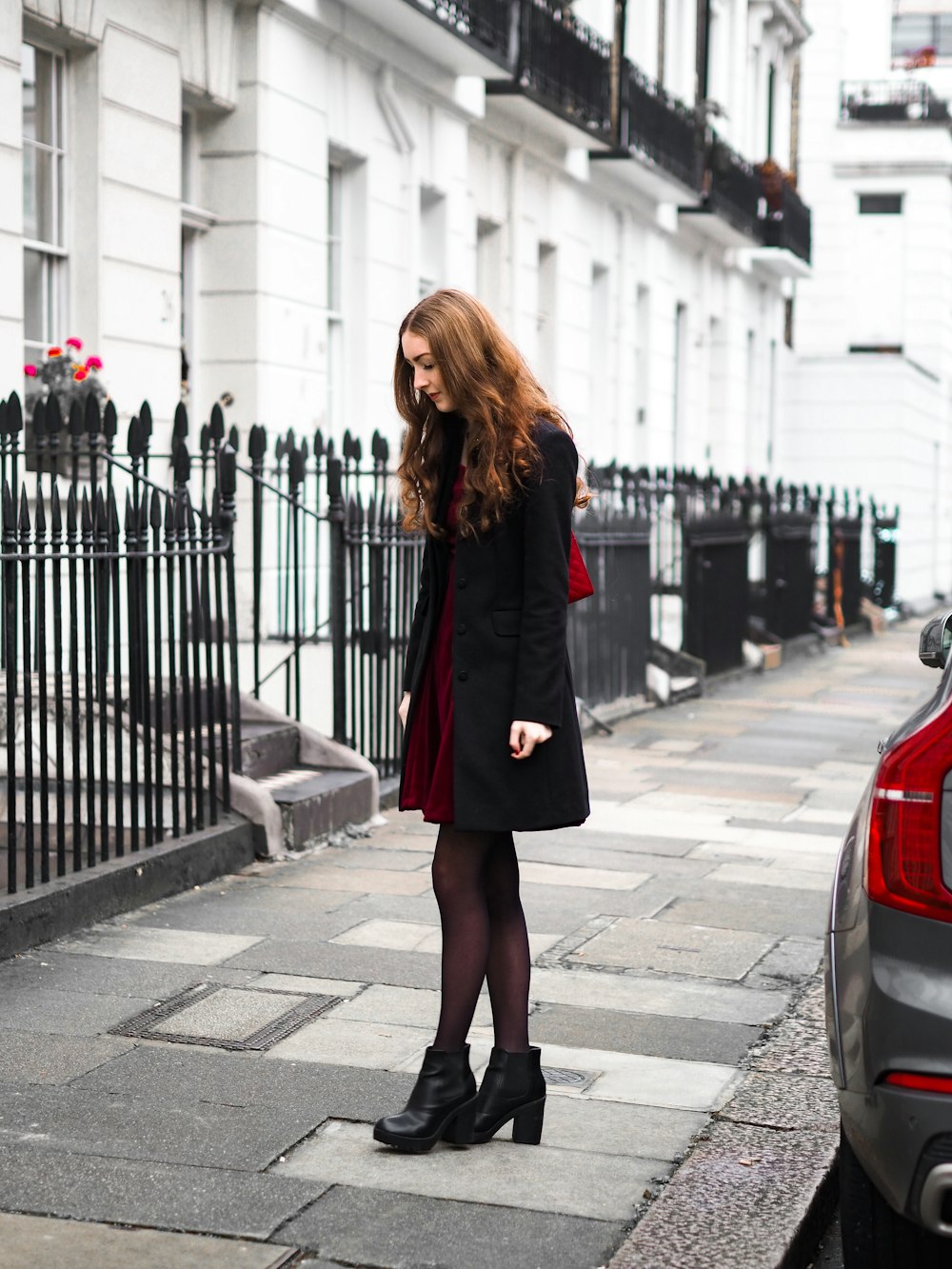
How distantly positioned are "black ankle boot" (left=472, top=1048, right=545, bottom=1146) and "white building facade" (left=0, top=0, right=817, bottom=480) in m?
6.18

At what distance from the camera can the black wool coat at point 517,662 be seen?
391 cm

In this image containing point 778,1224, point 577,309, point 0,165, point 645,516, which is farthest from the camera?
point 577,309

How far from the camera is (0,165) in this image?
30.1ft

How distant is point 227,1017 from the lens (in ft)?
16.3

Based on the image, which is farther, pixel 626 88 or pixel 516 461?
pixel 626 88

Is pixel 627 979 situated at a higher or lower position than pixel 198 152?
lower

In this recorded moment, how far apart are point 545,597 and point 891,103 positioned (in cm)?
3358

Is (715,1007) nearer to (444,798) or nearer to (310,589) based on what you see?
(444,798)

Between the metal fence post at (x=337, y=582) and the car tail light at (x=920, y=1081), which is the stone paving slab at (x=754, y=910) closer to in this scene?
the metal fence post at (x=337, y=582)

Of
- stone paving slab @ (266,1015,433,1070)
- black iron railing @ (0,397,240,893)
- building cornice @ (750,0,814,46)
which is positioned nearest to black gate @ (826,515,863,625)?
building cornice @ (750,0,814,46)

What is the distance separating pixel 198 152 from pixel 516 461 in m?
8.66

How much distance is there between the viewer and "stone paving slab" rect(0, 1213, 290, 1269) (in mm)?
3348

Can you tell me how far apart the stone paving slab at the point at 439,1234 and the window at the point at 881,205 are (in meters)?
33.9

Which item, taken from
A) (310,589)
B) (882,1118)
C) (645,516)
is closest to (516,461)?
(882,1118)
